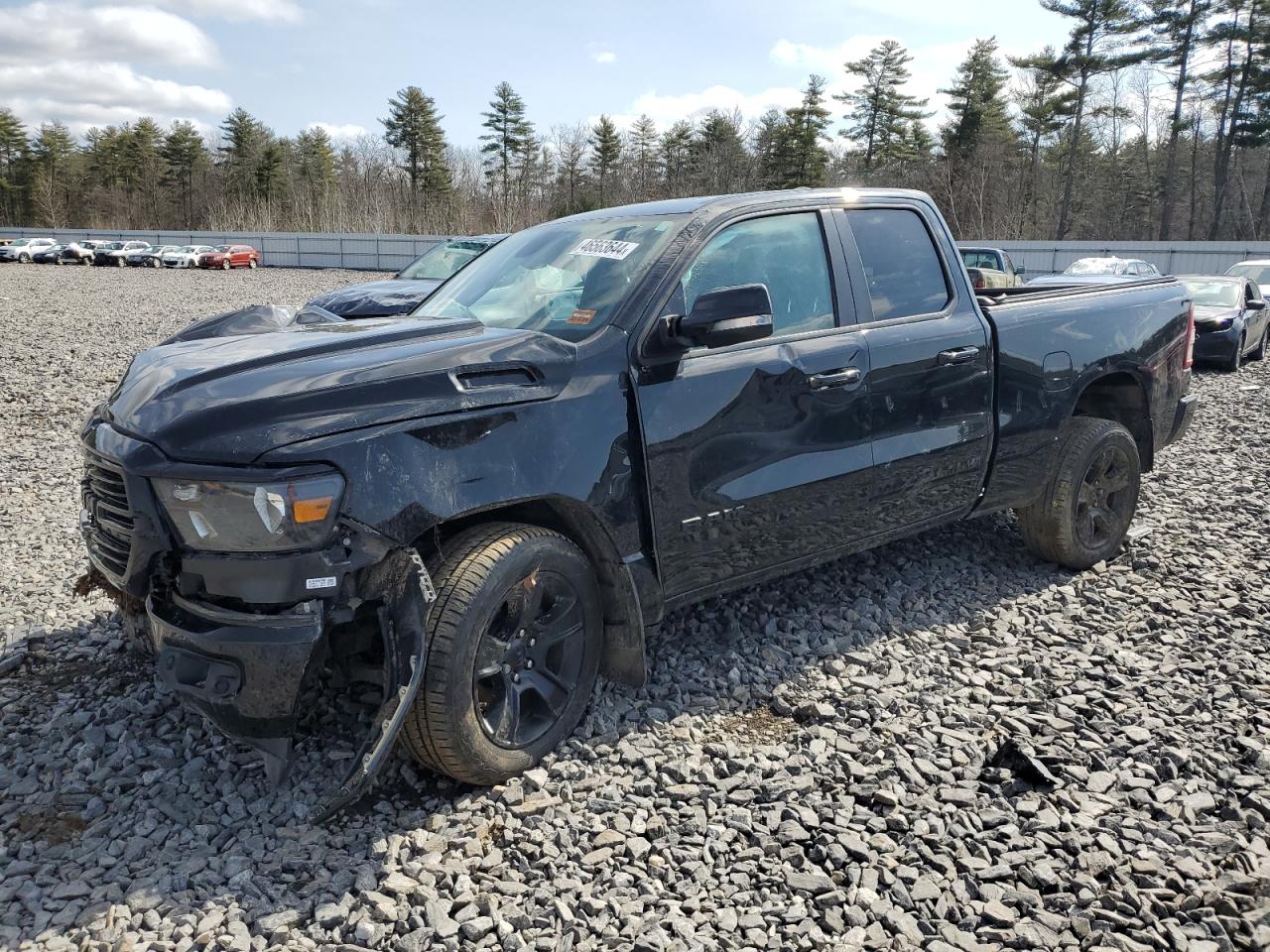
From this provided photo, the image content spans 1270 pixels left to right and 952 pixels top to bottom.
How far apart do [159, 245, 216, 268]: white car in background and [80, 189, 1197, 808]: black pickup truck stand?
4525 centimetres

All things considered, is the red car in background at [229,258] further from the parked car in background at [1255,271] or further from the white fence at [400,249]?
the parked car in background at [1255,271]

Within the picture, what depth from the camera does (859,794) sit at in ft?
10.3

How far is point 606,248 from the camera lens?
3.85 m

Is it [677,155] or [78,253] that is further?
[677,155]

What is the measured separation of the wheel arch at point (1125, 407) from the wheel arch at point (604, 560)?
10.7ft

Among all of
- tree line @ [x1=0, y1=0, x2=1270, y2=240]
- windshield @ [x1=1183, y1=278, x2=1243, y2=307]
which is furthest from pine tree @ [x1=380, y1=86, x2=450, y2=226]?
windshield @ [x1=1183, y1=278, x2=1243, y2=307]

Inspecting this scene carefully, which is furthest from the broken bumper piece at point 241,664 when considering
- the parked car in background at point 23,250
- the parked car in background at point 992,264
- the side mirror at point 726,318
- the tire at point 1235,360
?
the parked car in background at point 23,250

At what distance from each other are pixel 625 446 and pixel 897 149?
63745 mm

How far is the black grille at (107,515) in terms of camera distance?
2.94 metres

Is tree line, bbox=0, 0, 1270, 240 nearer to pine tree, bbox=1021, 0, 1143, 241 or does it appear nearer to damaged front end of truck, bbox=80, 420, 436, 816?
pine tree, bbox=1021, 0, 1143, 241

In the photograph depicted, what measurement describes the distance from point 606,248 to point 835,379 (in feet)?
3.52

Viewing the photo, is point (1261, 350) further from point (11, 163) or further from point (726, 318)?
point (11, 163)

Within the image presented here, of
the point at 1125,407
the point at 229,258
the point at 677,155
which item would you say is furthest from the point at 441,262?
the point at 677,155

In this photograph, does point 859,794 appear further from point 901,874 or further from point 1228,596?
point 1228,596
